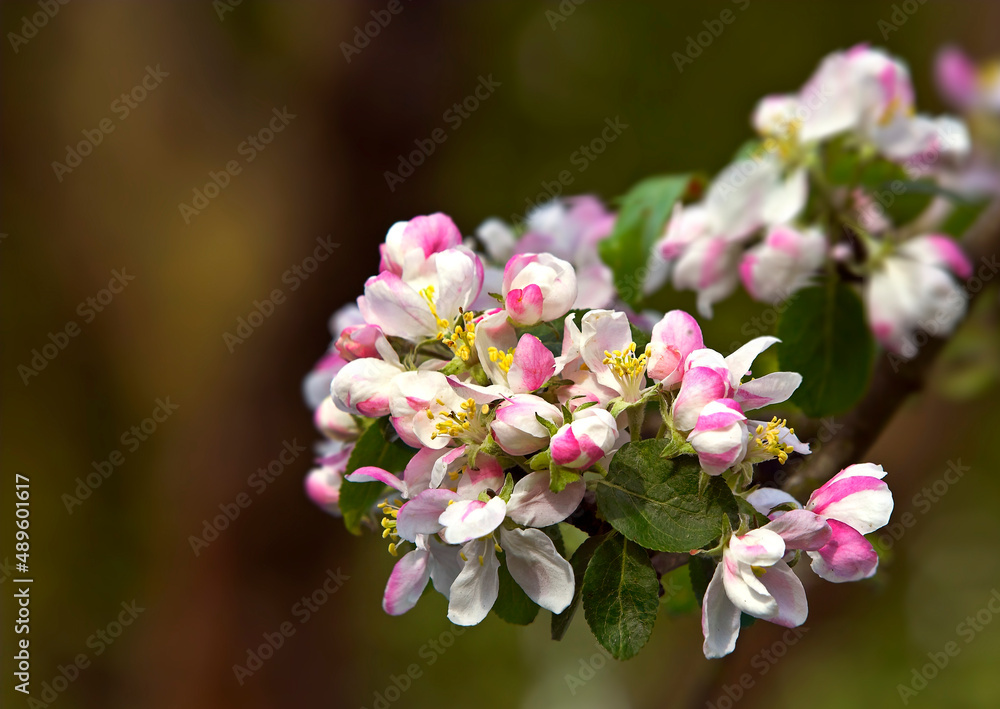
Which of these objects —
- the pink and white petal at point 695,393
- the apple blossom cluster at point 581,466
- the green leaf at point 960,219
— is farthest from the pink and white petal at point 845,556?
the green leaf at point 960,219

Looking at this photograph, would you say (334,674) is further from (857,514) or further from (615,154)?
(615,154)

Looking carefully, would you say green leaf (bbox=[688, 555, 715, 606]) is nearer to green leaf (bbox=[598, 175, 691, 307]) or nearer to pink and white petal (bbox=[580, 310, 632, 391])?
pink and white petal (bbox=[580, 310, 632, 391])

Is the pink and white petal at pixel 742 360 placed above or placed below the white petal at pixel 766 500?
above

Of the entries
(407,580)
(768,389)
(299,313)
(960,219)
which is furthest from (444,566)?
(299,313)

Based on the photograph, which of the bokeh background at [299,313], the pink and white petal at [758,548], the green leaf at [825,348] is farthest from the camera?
the bokeh background at [299,313]

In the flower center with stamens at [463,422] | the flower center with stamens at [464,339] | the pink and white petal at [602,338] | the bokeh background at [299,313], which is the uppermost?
the flower center with stamens at [464,339]

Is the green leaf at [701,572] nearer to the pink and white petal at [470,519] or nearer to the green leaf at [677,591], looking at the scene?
the green leaf at [677,591]

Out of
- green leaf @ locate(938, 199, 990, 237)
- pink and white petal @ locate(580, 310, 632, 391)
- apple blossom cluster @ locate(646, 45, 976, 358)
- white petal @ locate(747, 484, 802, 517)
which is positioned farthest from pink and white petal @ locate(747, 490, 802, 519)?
green leaf @ locate(938, 199, 990, 237)

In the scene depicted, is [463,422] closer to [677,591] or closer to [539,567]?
[539,567]
